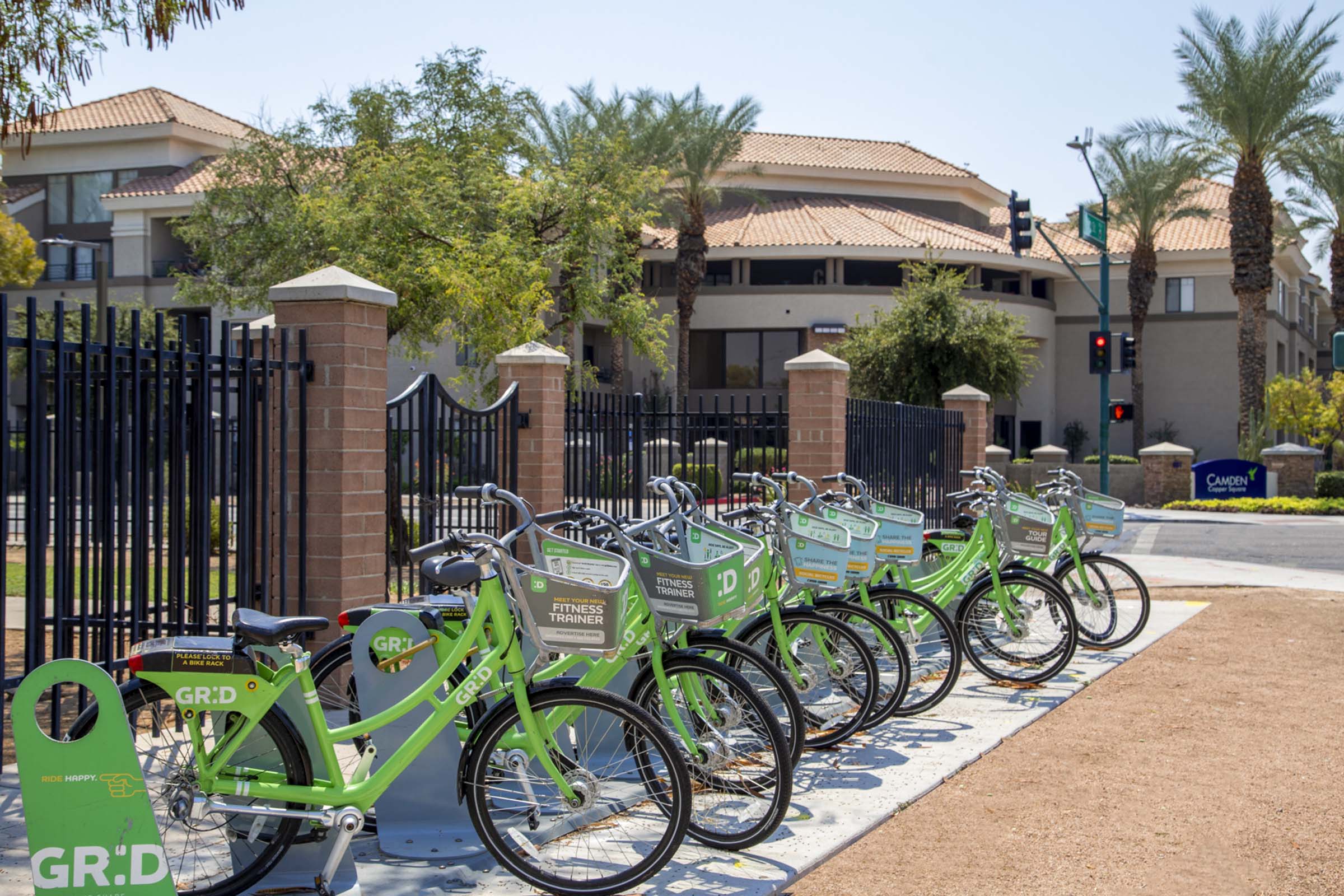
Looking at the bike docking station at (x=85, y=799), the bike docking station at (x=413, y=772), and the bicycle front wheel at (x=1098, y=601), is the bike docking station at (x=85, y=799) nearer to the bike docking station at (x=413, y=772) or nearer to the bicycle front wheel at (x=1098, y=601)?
the bike docking station at (x=413, y=772)

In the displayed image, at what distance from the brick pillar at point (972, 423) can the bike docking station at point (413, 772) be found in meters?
10.7

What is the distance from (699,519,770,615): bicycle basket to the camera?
17.6ft

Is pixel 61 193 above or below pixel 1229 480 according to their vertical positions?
above

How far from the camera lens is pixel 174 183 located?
4050cm

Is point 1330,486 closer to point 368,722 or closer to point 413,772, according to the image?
point 413,772

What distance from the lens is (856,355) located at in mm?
34438

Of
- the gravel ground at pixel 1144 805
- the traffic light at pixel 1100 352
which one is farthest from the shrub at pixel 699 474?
the traffic light at pixel 1100 352

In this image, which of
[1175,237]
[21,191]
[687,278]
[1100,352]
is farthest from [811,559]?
[1175,237]

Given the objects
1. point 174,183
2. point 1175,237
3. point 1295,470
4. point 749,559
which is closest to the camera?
point 749,559

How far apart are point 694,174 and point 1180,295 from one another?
61.4 ft

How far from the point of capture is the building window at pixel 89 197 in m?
42.8

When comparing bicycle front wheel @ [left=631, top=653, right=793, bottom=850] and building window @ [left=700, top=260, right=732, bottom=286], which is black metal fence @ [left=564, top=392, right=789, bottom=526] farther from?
building window @ [left=700, top=260, right=732, bottom=286]

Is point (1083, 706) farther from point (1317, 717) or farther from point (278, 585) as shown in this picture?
point (278, 585)

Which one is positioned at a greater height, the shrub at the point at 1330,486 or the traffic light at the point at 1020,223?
the traffic light at the point at 1020,223
